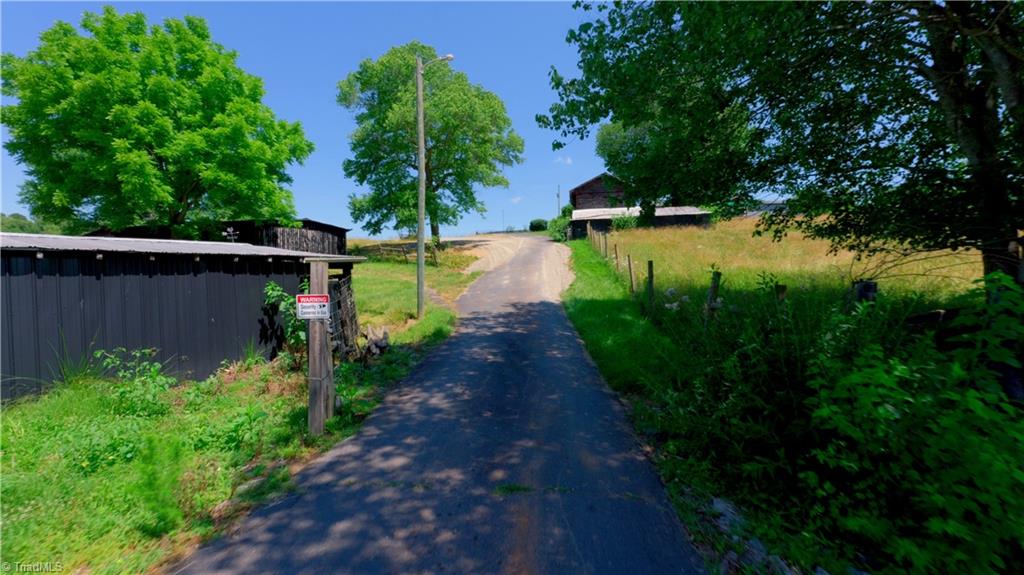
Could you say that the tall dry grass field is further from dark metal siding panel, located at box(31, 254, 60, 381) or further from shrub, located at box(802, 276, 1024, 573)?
dark metal siding panel, located at box(31, 254, 60, 381)

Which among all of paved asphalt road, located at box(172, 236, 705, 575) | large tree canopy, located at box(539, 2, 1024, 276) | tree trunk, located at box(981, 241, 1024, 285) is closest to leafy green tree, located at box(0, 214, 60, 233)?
paved asphalt road, located at box(172, 236, 705, 575)

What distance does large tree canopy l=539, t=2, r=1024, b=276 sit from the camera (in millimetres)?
4809

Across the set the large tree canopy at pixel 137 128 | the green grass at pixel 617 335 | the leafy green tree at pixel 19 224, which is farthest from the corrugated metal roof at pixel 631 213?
the leafy green tree at pixel 19 224

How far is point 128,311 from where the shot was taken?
619cm

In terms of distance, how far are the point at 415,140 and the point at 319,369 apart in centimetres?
2484

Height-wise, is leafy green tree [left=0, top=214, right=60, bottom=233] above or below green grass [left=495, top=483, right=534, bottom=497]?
above

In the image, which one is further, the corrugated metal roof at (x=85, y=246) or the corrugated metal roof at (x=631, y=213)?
the corrugated metal roof at (x=631, y=213)

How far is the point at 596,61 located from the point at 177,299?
26.8 ft

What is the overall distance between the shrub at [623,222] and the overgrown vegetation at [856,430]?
27781 mm

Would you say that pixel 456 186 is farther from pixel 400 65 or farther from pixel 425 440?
pixel 425 440

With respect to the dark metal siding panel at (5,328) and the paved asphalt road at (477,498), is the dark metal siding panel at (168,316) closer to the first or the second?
the dark metal siding panel at (5,328)

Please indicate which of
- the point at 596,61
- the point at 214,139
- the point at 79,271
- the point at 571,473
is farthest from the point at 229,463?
the point at 214,139

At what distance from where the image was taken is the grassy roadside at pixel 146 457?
2.98m

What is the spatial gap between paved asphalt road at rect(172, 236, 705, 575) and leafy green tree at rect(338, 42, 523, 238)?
23349 mm
